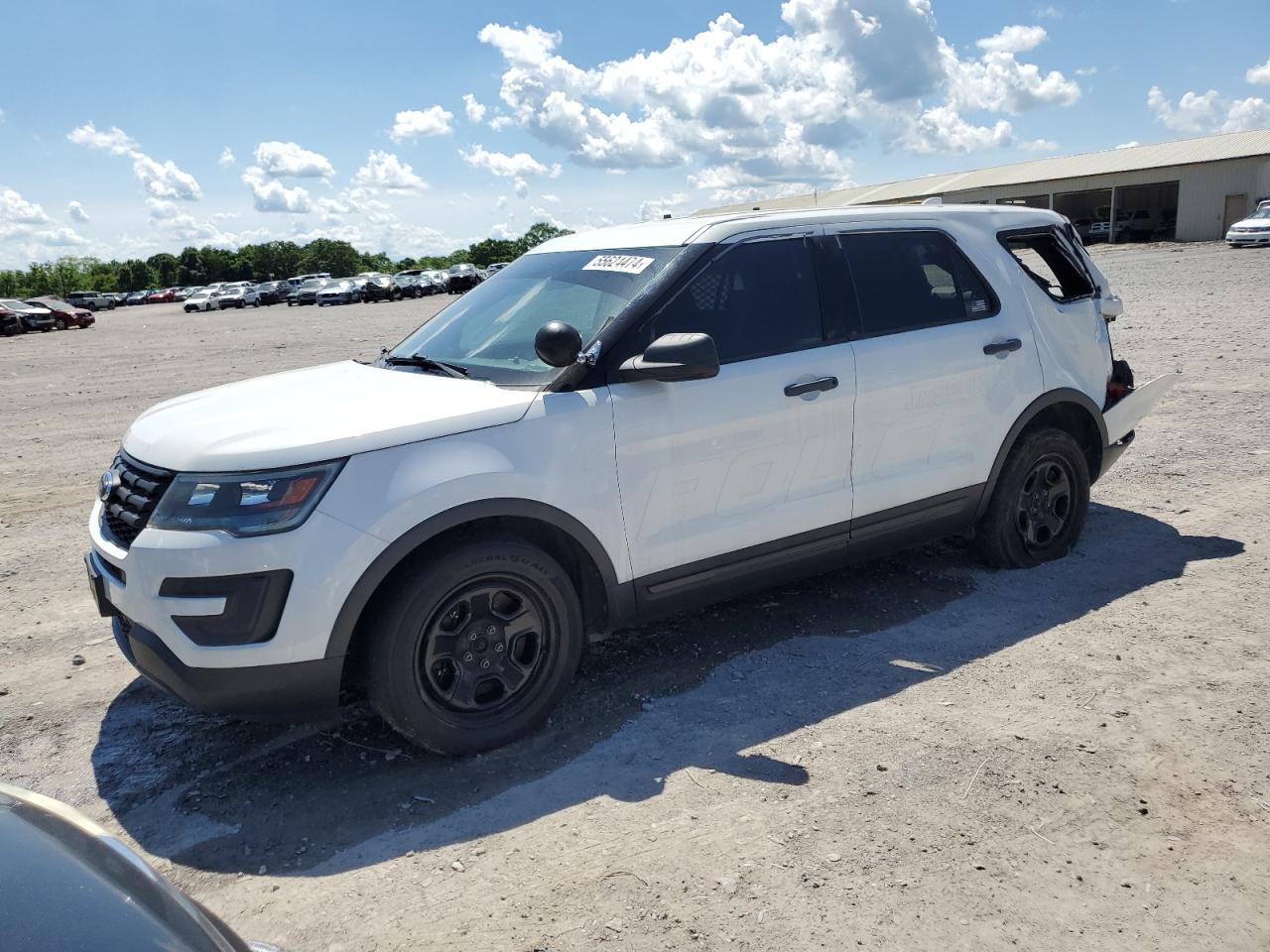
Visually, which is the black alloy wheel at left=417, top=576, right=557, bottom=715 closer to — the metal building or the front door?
the front door

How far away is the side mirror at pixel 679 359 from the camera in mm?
3680

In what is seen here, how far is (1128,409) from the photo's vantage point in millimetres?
5531

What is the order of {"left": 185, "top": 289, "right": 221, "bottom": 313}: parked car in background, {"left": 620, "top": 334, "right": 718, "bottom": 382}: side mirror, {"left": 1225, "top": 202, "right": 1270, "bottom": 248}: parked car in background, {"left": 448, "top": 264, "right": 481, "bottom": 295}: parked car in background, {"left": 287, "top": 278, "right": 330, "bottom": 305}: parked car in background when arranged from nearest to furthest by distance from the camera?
1. {"left": 620, "top": 334, "right": 718, "bottom": 382}: side mirror
2. {"left": 1225, "top": 202, "right": 1270, "bottom": 248}: parked car in background
3. {"left": 287, "top": 278, "right": 330, "bottom": 305}: parked car in background
4. {"left": 448, "top": 264, "right": 481, "bottom": 295}: parked car in background
5. {"left": 185, "top": 289, "right": 221, "bottom": 313}: parked car in background

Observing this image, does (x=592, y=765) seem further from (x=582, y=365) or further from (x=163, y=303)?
(x=163, y=303)

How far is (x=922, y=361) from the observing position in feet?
15.0

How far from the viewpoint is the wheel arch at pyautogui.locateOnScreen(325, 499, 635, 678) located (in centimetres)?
335

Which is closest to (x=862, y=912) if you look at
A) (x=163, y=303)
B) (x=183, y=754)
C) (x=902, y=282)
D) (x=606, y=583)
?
(x=606, y=583)

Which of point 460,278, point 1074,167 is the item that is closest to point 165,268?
point 460,278

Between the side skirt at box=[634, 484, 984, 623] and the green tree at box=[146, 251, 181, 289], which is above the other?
the green tree at box=[146, 251, 181, 289]

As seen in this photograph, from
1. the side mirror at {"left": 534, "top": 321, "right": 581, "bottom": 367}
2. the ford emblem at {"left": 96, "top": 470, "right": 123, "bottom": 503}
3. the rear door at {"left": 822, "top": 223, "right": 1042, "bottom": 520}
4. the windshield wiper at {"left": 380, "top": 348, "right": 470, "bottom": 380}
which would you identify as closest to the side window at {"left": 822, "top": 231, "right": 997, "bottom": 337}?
the rear door at {"left": 822, "top": 223, "right": 1042, "bottom": 520}

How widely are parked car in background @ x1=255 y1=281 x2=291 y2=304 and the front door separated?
60017mm

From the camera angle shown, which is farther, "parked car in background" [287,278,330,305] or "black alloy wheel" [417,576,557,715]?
"parked car in background" [287,278,330,305]

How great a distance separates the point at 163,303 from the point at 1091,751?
87.8 metres

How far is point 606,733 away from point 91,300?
79.4m
